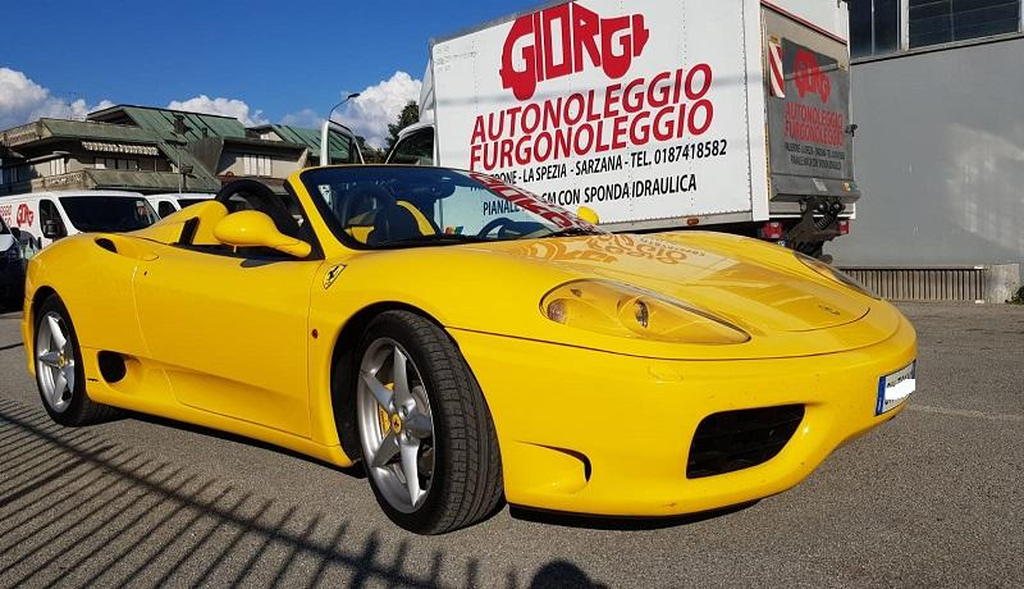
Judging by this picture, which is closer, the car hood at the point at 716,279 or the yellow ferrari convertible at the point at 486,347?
the yellow ferrari convertible at the point at 486,347

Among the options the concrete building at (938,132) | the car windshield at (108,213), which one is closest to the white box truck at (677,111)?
the concrete building at (938,132)

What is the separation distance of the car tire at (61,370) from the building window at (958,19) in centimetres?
1177

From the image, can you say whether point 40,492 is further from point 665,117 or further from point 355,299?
point 665,117

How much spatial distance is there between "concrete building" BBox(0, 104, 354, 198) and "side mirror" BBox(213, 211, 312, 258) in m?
35.6

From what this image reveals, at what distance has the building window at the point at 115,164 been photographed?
4241 cm

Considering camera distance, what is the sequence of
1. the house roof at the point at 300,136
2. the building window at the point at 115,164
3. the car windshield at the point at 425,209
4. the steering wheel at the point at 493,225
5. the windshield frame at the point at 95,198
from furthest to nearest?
the house roof at the point at 300,136 → the building window at the point at 115,164 → the windshield frame at the point at 95,198 → the steering wheel at the point at 493,225 → the car windshield at the point at 425,209

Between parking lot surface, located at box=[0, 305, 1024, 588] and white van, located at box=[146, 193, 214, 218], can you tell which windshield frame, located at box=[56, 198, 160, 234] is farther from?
parking lot surface, located at box=[0, 305, 1024, 588]

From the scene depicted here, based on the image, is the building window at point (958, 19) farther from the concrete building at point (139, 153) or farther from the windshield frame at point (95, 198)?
the concrete building at point (139, 153)

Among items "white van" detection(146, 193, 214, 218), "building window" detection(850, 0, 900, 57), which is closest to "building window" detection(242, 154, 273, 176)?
"white van" detection(146, 193, 214, 218)

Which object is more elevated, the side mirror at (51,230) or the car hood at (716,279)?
the side mirror at (51,230)

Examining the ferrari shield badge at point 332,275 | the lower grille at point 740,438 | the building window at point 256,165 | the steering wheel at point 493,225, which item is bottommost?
the lower grille at point 740,438

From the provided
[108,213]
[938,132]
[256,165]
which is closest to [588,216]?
[938,132]

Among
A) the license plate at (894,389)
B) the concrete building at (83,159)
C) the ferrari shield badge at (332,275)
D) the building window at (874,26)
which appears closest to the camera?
the license plate at (894,389)

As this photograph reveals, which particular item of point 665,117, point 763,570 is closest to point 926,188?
point 665,117
